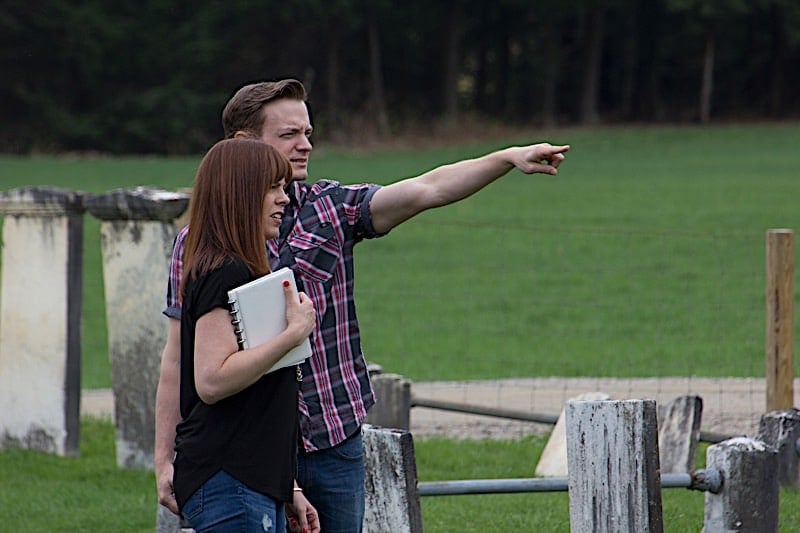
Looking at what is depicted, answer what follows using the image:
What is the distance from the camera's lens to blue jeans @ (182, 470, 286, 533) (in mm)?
3260

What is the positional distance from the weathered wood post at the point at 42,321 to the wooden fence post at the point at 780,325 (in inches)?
150

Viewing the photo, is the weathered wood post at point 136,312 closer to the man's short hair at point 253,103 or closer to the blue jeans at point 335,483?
the man's short hair at point 253,103

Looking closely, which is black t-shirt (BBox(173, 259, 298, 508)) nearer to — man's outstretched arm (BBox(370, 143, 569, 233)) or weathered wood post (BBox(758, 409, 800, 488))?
man's outstretched arm (BBox(370, 143, 569, 233))

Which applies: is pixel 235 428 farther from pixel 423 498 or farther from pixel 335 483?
pixel 423 498

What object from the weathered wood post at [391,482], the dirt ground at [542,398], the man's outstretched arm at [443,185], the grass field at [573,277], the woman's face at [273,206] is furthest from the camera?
the grass field at [573,277]

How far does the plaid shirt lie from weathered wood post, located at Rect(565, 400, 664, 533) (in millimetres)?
587

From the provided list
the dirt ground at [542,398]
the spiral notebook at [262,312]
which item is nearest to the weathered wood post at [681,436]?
the dirt ground at [542,398]

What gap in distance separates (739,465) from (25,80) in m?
48.1

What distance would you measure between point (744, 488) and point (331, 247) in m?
1.54

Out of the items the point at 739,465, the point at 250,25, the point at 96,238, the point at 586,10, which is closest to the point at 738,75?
the point at 586,10

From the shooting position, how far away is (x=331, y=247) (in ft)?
12.2

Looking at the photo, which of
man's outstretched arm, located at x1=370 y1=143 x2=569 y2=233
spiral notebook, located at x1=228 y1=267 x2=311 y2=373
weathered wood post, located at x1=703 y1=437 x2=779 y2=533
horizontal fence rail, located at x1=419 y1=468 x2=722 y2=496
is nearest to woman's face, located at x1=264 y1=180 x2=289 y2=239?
spiral notebook, located at x1=228 y1=267 x2=311 y2=373

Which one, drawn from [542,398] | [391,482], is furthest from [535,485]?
[542,398]

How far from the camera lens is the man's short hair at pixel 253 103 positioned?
12.3ft
